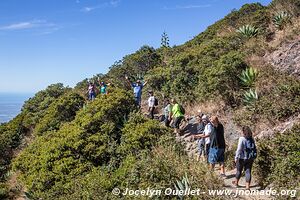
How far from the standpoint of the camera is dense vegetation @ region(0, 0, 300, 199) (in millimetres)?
8461

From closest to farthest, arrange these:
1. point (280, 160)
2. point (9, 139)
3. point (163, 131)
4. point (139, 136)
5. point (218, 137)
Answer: point (280, 160)
point (218, 137)
point (139, 136)
point (163, 131)
point (9, 139)

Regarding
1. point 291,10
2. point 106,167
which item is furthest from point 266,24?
point 106,167

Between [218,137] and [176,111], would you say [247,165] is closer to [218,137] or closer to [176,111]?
[218,137]

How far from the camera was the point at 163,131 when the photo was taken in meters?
12.7

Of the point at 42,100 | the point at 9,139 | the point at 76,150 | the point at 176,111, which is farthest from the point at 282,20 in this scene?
the point at 42,100

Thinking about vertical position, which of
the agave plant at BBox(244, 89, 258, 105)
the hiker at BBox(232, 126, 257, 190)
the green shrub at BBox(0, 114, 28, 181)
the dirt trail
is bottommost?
the green shrub at BBox(0, 114, 28, 181)

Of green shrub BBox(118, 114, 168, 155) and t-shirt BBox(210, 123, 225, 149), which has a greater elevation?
t-shirt BBox(210, 123, 225, 149)

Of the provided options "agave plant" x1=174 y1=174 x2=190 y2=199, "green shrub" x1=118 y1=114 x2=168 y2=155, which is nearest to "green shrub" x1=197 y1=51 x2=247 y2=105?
"green shrub" x1=118 y1=114 x2=168 y2=155

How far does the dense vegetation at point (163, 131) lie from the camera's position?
8461 mm

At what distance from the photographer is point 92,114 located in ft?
47.7

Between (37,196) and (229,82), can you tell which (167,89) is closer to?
(229,82)

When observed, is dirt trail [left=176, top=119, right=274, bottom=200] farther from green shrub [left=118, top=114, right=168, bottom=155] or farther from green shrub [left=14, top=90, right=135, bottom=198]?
green shrub [left=14, top=90, right=135, bottom=198]

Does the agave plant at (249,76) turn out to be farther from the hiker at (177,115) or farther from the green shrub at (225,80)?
the hiker at (177,115)

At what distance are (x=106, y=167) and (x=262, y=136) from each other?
16.7ft
